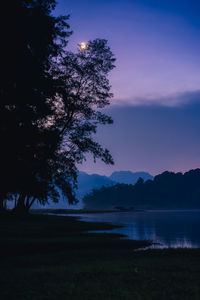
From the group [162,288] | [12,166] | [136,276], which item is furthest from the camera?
[12,166]

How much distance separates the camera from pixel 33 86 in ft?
63.6

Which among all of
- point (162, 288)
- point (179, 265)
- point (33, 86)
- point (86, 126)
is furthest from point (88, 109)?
point (162, 288)

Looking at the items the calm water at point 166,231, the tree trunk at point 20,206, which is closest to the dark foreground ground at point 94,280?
the calm water at point 166,231

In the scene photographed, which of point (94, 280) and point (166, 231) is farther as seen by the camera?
point (166, 231)

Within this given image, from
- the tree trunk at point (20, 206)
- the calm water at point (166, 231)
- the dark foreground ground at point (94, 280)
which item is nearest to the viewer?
the dark foreground ground at point (94, 280)

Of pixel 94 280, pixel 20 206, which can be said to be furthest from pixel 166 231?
pixel 94 280

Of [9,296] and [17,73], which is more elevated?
[17,73]

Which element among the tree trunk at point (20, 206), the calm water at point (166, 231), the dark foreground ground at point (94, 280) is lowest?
the calm water at point (166, 231)

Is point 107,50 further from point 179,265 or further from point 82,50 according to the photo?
point 179,265

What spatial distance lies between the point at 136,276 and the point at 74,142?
27.4 metres

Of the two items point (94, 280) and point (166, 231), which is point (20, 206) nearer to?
point (166, 231)

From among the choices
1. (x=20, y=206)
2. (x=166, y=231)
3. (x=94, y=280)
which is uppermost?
(x=20, y=206)

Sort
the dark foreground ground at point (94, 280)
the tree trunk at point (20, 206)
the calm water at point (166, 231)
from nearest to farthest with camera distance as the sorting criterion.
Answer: the dark foreground ground at point (94, 280)
the calm water at point (166, 231)
the tree trunk at point (20, 206)

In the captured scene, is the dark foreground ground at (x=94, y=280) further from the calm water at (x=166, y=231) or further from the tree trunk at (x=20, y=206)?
the tree trunk at (x=20, y=206)
